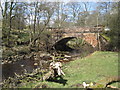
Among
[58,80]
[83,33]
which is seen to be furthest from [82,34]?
[58,80]

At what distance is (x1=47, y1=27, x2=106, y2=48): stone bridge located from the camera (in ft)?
56.6

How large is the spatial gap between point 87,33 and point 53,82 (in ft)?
43.6

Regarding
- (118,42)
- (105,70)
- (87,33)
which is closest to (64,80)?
(105,70)

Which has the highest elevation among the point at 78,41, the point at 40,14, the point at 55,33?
the point at 40,14

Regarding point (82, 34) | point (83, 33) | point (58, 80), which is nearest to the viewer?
point (58, 80)

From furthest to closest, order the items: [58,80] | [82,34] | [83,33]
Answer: [82,34]
[83,33]
[58,80]

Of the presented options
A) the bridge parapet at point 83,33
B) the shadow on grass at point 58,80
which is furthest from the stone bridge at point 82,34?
the shadow on grass at point 58,80

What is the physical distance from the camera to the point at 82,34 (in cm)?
1912

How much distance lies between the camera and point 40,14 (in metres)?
22.7

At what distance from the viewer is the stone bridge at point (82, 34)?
56.6 ft

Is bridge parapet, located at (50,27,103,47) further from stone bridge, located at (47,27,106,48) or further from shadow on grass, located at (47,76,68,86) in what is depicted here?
shadow on grass, located at (47,76,68,86)

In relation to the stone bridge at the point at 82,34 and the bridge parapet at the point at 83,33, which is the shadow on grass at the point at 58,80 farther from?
the bridge parapet at the point at 83,33

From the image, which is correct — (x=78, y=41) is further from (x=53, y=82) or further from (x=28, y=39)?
(x=53, y=82)

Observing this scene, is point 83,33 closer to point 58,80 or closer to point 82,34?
point 82,34
